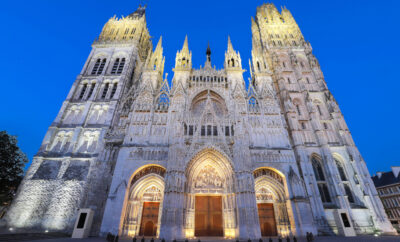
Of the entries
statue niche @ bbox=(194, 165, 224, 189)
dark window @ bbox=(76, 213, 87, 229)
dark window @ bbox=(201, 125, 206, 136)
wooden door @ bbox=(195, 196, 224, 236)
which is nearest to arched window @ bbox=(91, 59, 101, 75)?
dark window @ bbox=(201, 125, 206, 136)

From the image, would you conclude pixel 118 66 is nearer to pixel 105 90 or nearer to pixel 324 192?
pixel 105 90

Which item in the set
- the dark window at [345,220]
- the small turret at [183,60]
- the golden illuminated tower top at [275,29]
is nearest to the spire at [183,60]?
the small turret at [183,60]

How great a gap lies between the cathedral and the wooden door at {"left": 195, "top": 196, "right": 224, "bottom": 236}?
3.5 inches

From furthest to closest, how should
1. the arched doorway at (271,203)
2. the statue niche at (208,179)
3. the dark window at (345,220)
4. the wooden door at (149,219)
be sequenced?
the statue niche at (208,179) < the arched doorway at (271,203) < the wooden door at (149,219) < the dark window at (345,220)

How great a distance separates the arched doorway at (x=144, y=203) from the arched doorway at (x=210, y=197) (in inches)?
110

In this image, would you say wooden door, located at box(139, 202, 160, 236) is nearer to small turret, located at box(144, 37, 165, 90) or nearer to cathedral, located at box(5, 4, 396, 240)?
cathedral, located at box(5, 4, 396, 240)

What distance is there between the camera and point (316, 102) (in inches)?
942

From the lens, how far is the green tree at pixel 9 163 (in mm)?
19344

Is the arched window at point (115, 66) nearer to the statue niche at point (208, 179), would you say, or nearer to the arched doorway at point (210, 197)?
the arched doorway at point (210, 197)

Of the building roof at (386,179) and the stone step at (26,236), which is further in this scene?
the building roof at (386,179)

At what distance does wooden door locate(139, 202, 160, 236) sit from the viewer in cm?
1675

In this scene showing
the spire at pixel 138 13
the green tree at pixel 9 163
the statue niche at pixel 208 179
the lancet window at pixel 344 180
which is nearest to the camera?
the statue niche at pixel 208 179

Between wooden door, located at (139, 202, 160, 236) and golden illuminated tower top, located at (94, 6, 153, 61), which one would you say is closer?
wooden door, located at (139, 202, 160, 236)

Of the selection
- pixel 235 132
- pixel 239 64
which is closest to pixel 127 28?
pixel 239 64
